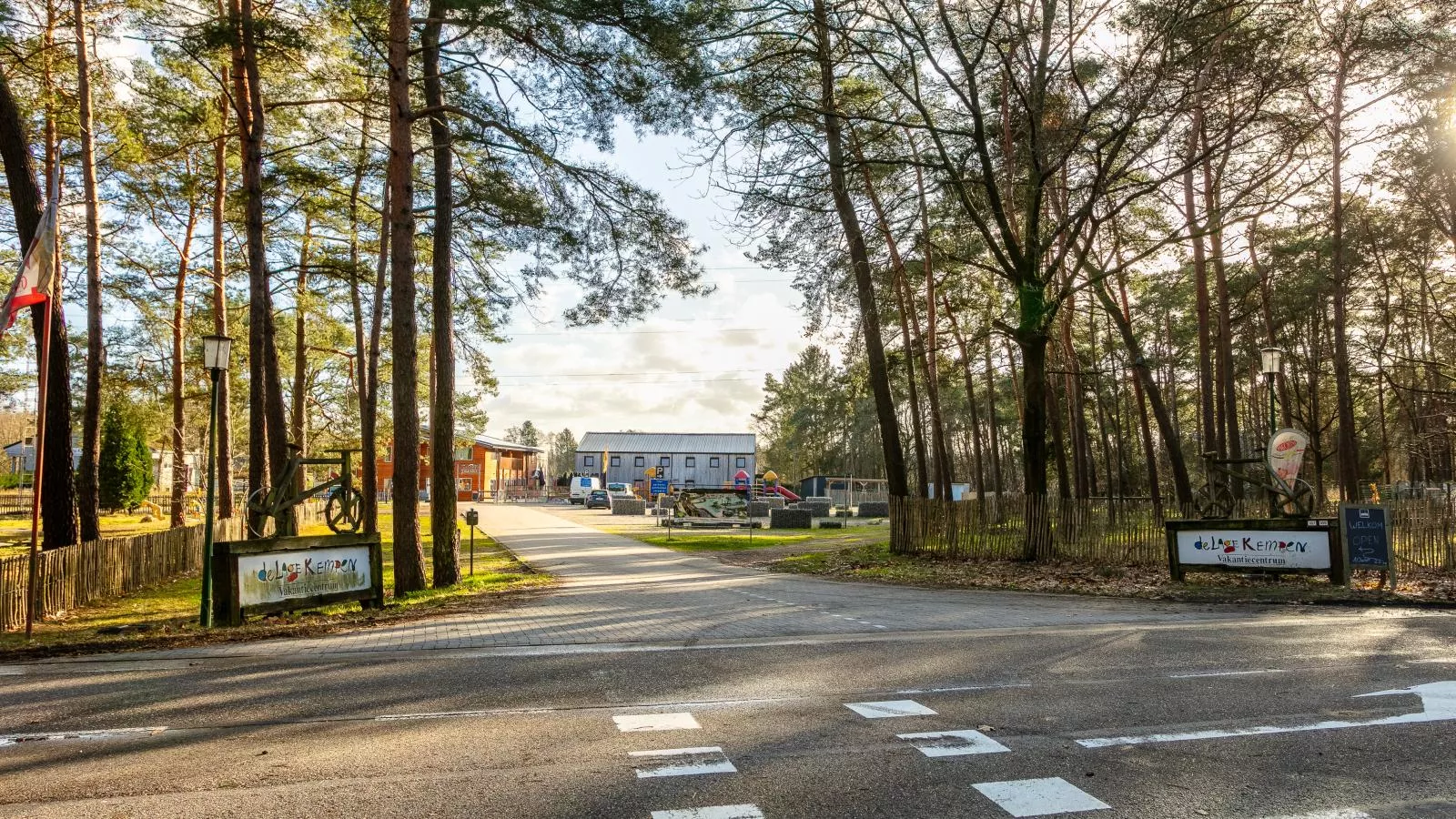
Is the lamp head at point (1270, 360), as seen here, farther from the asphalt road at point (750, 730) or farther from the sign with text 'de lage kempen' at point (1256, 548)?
the asphalt road at point (750, 730)

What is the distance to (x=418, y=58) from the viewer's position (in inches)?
582

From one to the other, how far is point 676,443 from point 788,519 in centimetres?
5761

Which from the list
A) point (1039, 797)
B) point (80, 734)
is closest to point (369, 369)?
point (80, 734)

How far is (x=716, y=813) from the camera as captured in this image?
402cm

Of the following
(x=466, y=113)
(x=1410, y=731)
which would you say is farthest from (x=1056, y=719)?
(x=466, y=113)

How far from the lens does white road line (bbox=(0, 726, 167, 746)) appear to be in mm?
5391

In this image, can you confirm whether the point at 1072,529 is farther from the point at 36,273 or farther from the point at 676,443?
the point at 676,443

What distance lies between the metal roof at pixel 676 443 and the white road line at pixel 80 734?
85.3m

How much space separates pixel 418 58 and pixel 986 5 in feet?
34.8

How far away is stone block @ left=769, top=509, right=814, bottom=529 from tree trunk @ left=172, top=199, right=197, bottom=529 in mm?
21088

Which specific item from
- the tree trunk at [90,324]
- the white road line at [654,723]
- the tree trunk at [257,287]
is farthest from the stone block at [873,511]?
the white road line at [654,723]

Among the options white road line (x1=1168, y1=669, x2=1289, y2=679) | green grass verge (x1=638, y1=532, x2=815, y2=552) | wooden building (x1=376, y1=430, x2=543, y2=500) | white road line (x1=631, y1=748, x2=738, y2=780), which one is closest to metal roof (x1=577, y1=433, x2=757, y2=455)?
wooden building (x1=376, y1=430, x2=543, y2=500)

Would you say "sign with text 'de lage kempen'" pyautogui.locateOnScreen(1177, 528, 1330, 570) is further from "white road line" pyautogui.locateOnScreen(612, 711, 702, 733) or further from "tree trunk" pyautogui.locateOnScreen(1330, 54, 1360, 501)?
"white road line" pyautogui.locateOnScreen(612, 711, 702, 733)

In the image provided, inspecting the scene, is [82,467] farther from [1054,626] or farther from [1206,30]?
[1206,30]
